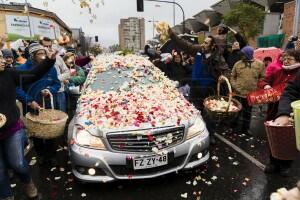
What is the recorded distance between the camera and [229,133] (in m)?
6.79

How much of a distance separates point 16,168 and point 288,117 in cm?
289

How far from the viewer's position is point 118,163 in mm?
3971

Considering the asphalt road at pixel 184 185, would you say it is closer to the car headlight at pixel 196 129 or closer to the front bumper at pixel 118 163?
the front bumper at pixel 118 163

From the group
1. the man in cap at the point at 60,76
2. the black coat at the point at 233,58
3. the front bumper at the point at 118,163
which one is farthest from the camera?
the black coat at the point at 233,58

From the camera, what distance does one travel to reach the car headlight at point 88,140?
13.2 ft

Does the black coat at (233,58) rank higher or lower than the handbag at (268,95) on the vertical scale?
Result: higher

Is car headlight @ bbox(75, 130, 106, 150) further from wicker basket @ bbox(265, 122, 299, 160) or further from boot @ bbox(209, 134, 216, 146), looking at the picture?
boot @ bbox(209, 134, 216, 146)

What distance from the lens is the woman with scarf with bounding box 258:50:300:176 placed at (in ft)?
14.8

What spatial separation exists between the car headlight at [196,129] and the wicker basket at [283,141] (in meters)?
1.00

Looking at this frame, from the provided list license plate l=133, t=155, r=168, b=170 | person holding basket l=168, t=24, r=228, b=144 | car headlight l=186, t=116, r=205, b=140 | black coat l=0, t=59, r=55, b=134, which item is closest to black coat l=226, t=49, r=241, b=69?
person holding basket l=168, t=24, r=228, b=144

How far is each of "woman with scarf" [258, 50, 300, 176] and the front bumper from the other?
123cm

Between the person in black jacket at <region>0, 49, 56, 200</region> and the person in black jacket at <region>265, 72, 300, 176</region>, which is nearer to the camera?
the person in black jacket at <region>265, 72, 300, 176</region>

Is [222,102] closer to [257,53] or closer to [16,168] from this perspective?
[16,168]

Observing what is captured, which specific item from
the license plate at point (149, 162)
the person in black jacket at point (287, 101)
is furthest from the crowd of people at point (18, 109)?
the person in black jacket at point (287, 101)
